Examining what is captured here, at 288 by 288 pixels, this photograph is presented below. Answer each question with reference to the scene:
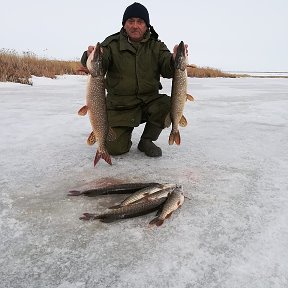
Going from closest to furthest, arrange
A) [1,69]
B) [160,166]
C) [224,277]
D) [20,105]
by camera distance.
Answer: [224,277] < [160,166] < [20,105] < [1,69]

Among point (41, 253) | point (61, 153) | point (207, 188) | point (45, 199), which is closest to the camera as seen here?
point (41, 253)

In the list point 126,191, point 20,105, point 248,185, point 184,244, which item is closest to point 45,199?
point 126,191

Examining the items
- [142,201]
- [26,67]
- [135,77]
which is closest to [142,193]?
[142,201]

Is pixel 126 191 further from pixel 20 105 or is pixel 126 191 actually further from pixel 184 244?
pixel 20 105

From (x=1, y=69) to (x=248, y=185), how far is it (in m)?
10.3

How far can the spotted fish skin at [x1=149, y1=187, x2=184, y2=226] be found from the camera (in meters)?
2.22

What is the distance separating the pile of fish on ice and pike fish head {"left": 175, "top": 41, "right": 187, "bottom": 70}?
117cm

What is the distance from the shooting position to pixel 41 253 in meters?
1.91

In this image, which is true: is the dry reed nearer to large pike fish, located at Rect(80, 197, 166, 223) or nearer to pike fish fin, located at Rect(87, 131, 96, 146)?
pike fish fin, located at Rect(87, 131, 96, 146)

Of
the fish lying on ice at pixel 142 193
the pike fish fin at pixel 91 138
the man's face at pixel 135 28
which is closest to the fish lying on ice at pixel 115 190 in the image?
the fish lying on ice at pixel 142 193

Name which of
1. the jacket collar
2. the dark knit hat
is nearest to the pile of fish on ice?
the jacket collar

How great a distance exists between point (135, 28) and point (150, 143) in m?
1.20

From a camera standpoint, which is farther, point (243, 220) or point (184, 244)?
point (243, 220)

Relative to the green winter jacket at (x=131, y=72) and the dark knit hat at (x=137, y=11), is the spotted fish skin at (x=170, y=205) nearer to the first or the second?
the green winter jacket at (x=131, y=72)
